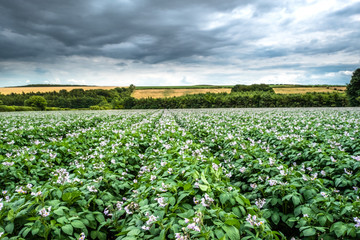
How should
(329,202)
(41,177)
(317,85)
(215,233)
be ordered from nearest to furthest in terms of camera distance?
1. (215,233)
2. (329,202)
3. (41,177)
4. (317,85)

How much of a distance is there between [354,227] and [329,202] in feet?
1.61

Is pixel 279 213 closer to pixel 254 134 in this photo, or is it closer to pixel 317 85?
pixel 254 134

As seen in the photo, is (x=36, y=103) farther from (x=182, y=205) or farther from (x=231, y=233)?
(x=231, y=233)

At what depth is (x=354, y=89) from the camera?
5122cm

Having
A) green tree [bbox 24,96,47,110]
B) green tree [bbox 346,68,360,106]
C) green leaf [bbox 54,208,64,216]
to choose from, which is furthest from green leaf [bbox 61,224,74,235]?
green tree [bbox 24,96,47,110]

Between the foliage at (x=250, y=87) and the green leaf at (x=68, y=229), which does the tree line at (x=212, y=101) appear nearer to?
the foliage at (x=250, y=87)

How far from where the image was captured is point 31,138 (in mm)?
11844

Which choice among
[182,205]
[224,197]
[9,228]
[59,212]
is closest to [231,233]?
[224,197]

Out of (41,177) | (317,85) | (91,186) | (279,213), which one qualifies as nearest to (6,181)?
(41,177)

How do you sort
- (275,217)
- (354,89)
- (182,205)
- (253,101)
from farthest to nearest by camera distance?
(253,101) → (354,89) → (275,217) → (182,205)

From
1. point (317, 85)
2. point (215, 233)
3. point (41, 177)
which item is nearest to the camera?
point (215, 233)

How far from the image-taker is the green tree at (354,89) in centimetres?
5009

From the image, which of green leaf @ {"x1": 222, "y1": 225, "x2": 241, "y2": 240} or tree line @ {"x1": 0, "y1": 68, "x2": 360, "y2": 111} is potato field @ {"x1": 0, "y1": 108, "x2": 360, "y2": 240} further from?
tree line @ {"x1": 0, "y1": 68, "x2": 360, "y2": 111}

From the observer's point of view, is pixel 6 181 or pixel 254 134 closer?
pixel 6 181
